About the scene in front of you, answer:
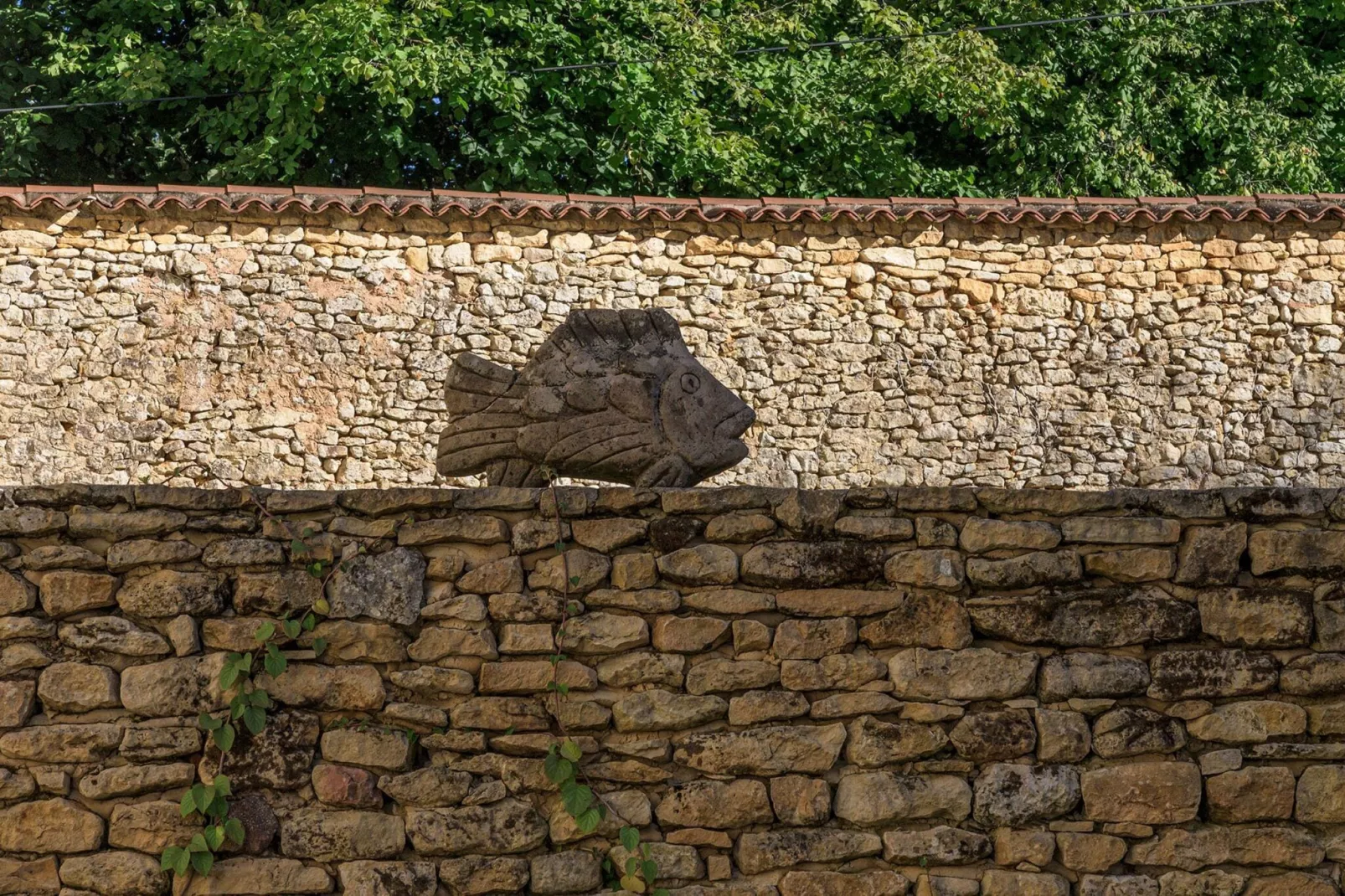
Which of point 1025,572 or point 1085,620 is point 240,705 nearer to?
point 1025,572

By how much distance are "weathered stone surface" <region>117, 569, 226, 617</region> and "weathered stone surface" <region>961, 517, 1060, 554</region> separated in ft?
6.85

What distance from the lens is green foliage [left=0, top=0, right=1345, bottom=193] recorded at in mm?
12828

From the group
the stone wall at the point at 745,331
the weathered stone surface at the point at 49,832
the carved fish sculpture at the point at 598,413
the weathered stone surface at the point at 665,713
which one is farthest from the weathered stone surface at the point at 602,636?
the stone wall at the point at 745,331

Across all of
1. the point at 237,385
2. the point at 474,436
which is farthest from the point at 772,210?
the point at 474,436

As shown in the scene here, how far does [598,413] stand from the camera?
15.6 ft

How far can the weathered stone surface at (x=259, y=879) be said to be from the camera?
4.11 metres

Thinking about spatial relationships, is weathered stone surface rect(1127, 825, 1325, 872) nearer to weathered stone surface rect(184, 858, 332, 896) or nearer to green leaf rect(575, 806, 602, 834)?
green leaf rect(575, 806, 602, 834)

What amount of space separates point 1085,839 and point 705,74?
983 centimetres

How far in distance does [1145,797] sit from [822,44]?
10.5 m

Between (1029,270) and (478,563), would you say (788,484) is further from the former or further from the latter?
(478,563)

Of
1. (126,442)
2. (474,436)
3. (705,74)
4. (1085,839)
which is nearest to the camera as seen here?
Answer: (1085,839)

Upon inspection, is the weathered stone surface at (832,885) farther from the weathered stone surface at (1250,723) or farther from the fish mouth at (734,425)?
the fish mouth at (734,425)

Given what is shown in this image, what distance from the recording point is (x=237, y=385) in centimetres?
943

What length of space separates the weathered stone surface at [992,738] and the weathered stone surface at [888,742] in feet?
0.16
